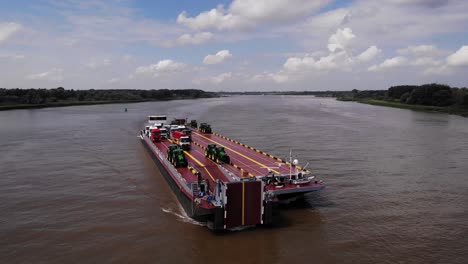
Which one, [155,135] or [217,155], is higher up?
[155,135]

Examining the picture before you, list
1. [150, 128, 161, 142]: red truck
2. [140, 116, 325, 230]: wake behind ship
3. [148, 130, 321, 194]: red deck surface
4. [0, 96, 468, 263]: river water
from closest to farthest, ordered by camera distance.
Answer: [0, 96, 468, 263]: river water
[140, 116, 325, 230]: wake behind ship
[148, 130, 321, 194]: red deck surface
[150, 128, 161, 142]: red truck

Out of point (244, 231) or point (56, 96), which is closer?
point (244, 231)

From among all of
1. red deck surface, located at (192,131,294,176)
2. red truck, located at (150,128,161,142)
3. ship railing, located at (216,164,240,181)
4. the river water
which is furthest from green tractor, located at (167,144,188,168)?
red truck, located at (150,128,161,142)

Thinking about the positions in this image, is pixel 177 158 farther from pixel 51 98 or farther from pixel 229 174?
pixel 51 98

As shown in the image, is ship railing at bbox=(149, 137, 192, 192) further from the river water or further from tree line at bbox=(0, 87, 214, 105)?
tree line at bbox=(0, 87, 214, 105)

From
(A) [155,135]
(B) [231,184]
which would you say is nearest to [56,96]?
(A) [155,135]

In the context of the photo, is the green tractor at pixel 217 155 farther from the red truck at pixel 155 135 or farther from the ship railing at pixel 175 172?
the red truck at pixel 155 135

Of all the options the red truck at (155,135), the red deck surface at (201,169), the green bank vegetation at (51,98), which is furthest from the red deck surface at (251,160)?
the green bank vegetation at (51,98)

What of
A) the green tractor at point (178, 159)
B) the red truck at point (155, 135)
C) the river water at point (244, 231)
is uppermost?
the red truck at point (155, 135)

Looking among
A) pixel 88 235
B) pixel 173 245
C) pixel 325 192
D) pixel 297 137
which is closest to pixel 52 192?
pixel 88 235
